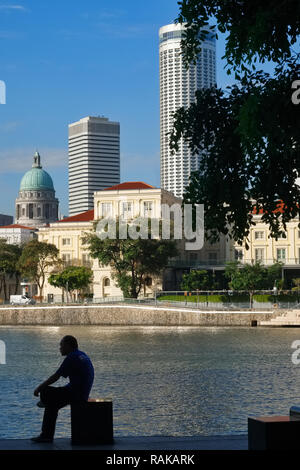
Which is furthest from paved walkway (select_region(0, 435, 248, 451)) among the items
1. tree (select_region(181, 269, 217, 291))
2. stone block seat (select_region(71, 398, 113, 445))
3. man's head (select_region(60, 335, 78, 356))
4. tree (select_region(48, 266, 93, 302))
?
tree (select_region(48, 266, 93, 302))

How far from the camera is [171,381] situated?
30.8 metres

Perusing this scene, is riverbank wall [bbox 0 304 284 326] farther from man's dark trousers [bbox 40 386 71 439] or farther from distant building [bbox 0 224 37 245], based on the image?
distant building [bbox 0 224 37 245]

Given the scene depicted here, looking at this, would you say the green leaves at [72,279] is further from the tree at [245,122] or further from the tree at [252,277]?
the tree at [245,122]

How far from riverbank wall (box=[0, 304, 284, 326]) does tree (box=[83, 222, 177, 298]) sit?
9437mm

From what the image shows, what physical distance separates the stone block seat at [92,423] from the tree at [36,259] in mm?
93561

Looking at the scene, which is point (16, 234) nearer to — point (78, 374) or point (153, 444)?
point (78, 374)

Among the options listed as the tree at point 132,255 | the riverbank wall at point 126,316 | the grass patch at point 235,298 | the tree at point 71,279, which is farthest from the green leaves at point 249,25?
the tree at point 71,279

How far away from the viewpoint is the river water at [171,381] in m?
20.6

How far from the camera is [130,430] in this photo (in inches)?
768

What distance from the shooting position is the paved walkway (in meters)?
11.9

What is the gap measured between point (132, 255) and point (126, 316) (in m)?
10.9

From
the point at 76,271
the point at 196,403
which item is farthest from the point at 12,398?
the point at 76,271
